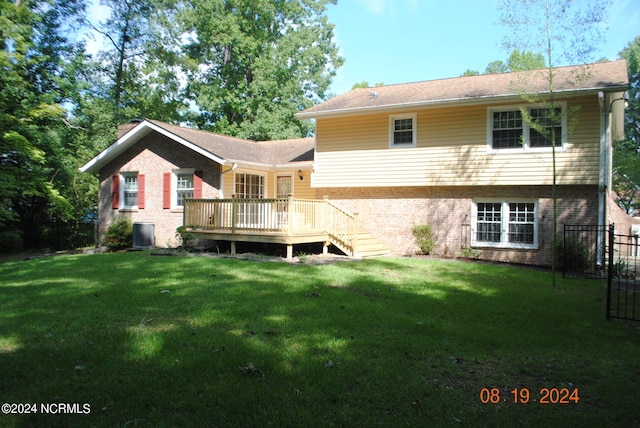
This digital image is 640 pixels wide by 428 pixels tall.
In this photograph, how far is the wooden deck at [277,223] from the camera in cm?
1270

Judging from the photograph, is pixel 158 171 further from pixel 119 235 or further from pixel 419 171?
pixel 419 171

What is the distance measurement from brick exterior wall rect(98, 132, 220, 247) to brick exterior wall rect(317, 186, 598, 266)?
15.0 ft

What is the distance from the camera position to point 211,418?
328 cm

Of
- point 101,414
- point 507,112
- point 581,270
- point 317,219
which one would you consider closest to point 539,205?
point 581,270

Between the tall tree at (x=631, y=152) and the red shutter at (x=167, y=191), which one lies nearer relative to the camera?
the red shutter at (x=167, y=191)

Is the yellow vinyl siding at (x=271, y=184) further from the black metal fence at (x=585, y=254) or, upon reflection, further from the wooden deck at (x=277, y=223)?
the black metal fence at (x=585, y=254)

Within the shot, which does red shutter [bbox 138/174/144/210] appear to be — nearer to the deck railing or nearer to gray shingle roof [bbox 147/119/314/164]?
gray shingle roof [bbox 147/119/314/164]

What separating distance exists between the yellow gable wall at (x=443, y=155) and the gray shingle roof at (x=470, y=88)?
49cm

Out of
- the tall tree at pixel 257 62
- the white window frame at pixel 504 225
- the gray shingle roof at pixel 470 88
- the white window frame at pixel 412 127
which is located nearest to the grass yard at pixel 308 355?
the white window frame at pixel 504 225

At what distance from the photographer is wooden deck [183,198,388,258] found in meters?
12.7

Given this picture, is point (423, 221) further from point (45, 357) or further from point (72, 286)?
point (45, 357)

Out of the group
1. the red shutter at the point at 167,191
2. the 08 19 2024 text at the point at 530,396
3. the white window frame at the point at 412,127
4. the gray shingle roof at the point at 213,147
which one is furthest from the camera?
the red shutter at the point at 167,191

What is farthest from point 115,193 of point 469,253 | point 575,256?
point 575,256

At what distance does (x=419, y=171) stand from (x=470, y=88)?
11.3ft
